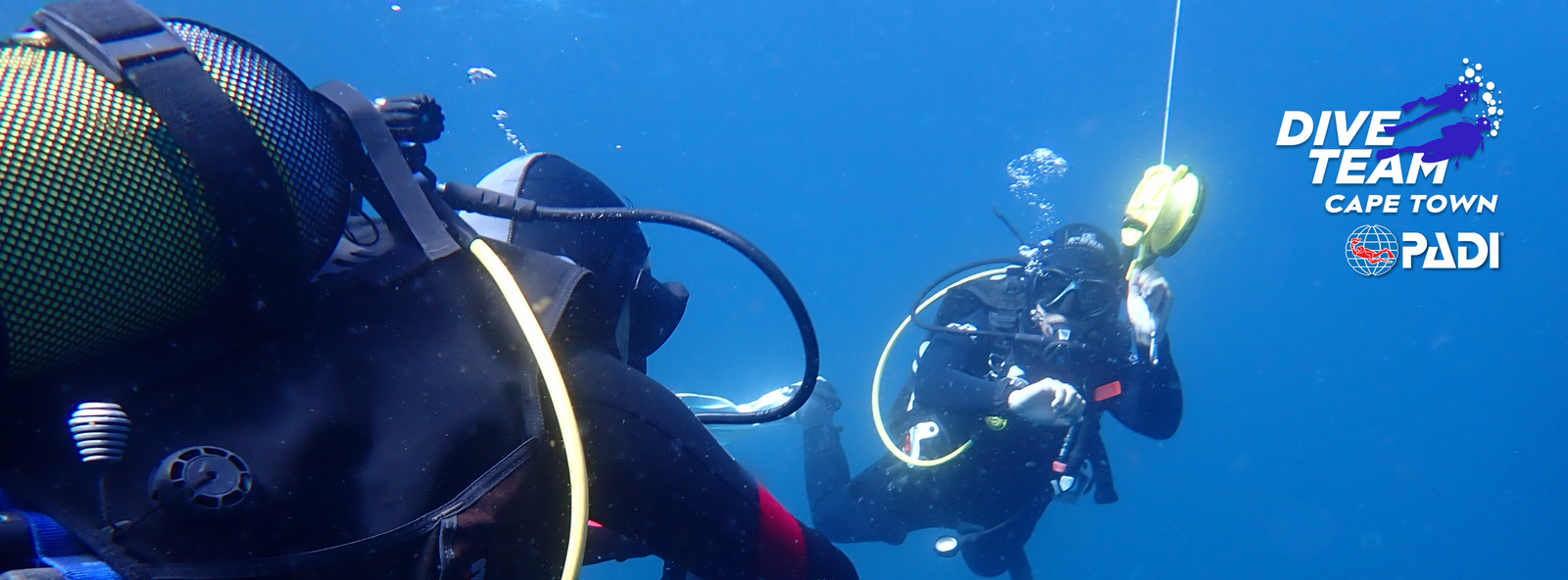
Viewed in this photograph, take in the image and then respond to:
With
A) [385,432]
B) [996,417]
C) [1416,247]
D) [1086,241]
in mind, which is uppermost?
[1416,247]

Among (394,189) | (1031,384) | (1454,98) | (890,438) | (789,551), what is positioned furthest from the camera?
(1454,98)

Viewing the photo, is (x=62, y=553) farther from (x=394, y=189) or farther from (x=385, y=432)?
(x=394, y=189)

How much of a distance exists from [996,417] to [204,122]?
4.99 m

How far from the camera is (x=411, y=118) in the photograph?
4.75 ft

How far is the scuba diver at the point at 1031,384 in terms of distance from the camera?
502cm

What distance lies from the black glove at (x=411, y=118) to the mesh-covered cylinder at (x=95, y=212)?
38 centimetres

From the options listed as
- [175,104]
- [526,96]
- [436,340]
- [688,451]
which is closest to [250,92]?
[175,104]

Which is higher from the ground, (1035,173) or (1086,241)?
→ (1035,173)

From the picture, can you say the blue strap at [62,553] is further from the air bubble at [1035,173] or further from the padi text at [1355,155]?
the air bubble at [1035,173]

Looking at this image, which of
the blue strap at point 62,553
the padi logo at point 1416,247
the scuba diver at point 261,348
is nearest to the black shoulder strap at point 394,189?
the scuba diver at point 261,348

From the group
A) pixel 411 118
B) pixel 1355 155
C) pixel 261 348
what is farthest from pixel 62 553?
pixel 1355 155

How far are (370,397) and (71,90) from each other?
558mm

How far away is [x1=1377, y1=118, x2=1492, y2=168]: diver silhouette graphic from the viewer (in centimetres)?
1309

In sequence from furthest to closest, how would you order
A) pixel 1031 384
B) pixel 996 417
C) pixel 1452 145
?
pixel 1452 145
pixel 996 417
pixel 1031 384
